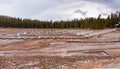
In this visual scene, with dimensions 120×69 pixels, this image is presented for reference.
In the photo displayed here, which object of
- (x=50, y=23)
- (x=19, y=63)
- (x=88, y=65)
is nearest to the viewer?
(x=88, y=65)

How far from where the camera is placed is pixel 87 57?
2297cm

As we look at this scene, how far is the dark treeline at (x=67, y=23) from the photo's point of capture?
69688mm

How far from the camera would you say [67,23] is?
84.7 m

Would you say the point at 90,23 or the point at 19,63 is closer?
the point at 19,63

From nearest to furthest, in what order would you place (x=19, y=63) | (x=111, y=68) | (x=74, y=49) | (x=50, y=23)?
(x=111, y=68), (x=19, y=63), (x=74, y=49), (x=50, y=23)

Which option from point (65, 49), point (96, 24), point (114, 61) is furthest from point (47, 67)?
point (96, 24)

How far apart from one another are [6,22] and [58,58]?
6853cm

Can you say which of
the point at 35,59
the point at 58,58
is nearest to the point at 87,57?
the point at 58,58

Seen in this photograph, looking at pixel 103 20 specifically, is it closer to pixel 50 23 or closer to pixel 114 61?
pixel 50 23

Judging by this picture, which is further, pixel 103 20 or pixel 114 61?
pixel 103 20

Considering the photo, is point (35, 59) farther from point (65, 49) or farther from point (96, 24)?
point (96, 24)

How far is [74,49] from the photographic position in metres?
28.4

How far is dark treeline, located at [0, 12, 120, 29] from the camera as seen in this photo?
6969 centimetres

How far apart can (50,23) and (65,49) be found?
60.4 metres
